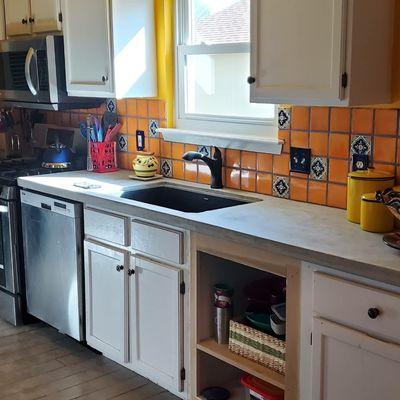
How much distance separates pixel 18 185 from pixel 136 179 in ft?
2.24

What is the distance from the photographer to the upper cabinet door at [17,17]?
386 cm

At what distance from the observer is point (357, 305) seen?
197cm

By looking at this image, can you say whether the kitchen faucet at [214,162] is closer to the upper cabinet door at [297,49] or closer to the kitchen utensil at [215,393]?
the upper cabinet door at [297,49]

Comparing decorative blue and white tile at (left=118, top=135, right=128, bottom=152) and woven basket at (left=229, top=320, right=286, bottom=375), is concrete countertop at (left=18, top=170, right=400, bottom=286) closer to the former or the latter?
woven basket at (left=229, top=320, right=286, bottom=375)

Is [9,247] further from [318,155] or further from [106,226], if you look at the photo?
[318,155]

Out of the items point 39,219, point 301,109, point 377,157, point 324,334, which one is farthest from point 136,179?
point 324,334

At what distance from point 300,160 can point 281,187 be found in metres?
0.17

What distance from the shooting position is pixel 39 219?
3.44 meters

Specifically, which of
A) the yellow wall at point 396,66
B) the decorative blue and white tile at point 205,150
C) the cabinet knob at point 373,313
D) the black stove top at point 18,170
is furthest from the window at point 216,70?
the cabinet knob at point 373,313

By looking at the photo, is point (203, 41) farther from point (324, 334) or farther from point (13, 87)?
point (324, 334)

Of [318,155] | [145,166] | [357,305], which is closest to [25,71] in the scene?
[145,166]

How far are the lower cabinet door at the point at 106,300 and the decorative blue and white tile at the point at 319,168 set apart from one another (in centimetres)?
92

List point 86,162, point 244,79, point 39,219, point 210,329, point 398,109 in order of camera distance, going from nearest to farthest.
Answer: point 398,109 → point 210,329 → point 244,79 → point 39,219 → point 86,162

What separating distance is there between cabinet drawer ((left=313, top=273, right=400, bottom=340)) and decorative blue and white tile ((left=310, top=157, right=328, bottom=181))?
2.49 feet
